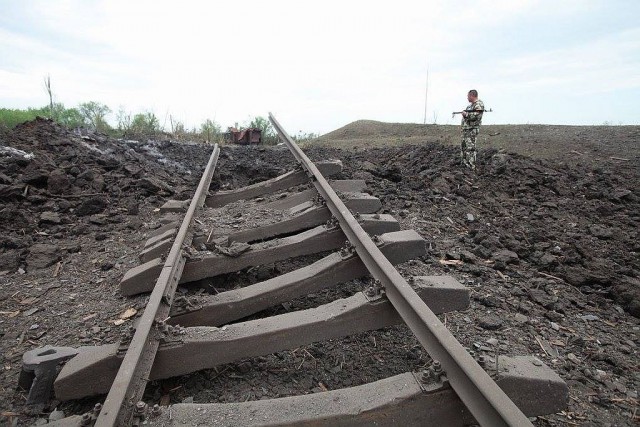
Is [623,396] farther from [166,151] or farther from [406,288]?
[166,151]

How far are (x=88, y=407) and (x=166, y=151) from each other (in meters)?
7.01

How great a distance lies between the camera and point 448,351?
70.1 inches

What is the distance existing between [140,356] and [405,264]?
79.7 inches

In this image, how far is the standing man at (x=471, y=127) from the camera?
6879 millimetres

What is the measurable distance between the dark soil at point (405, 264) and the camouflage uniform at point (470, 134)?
0.68ft

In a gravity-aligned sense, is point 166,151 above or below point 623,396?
above

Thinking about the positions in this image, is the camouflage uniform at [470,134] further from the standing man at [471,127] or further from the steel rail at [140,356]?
the steel rail at [140,356]

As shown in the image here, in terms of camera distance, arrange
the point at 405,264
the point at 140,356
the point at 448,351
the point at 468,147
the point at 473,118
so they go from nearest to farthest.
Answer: the point at 448,351 < the point at 140,356 < the point at 405,264 < the point at 468,147 < the point at 473,118

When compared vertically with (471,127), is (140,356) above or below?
below

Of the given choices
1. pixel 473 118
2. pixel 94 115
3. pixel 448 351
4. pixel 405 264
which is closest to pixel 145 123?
pixel 94 115

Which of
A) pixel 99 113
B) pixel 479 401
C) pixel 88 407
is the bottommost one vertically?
pixel 88 407

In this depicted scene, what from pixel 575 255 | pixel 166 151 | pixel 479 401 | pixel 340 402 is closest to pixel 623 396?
pixel 479 401

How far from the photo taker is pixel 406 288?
222cm

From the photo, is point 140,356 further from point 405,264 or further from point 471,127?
point 471,127
